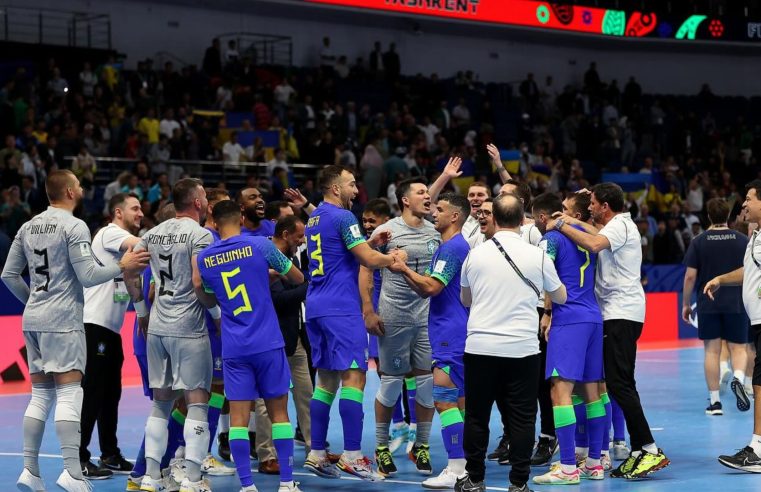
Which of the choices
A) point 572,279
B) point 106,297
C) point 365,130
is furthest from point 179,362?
point 365,130

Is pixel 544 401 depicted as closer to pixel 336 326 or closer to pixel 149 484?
pixel 336 326

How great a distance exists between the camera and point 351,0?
28.0 meters

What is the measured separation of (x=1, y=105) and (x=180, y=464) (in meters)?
14.6

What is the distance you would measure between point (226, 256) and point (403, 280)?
1848 millimetres

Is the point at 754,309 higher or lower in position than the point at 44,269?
lower

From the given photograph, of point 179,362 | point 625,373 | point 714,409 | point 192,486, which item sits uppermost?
point 179,362

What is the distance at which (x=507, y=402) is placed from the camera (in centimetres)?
750

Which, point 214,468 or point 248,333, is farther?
point 214,468

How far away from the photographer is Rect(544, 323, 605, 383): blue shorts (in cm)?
838

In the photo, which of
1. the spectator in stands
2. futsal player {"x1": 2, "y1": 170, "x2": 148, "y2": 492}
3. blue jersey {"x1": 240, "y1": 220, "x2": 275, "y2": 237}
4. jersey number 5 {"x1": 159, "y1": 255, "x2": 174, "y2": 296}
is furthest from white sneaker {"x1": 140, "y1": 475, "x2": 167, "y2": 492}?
the spectator in stands

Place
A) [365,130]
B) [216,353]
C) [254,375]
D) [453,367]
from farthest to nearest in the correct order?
[365,130] < [216,353] < [453,367] < [254,375]

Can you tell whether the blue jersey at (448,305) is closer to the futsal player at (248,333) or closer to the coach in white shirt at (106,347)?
the futsal player at (248,333)

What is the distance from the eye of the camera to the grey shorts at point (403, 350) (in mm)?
8914

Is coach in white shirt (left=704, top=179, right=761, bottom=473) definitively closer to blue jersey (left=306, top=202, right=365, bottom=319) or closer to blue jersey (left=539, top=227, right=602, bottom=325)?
blue jersey (left=539, top=227, right=602, bottom=325)
